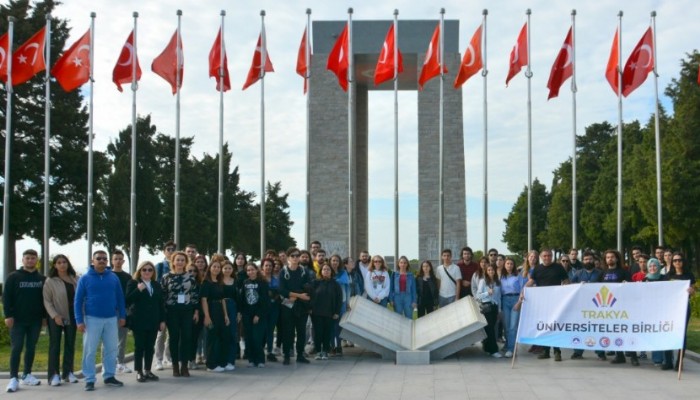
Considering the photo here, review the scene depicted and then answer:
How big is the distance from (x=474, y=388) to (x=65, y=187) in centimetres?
2786

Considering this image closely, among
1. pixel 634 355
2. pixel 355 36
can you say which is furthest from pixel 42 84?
pixel 634 355

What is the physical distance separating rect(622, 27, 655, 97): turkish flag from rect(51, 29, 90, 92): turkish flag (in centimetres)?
1300

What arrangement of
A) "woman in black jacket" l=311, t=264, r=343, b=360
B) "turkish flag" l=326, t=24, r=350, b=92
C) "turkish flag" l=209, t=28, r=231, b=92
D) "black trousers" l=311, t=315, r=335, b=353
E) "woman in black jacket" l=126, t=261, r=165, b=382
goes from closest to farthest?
1. "woman in black jacket" l=126, t=261, r=165, b=382
2. "woman in black jacket" l=311, t=264, r=343, b=360
3. "black trousers" l=311, t=315, r=335, b=353
4. "turkish flag" l=209, t=28, r=231, b=92
5. "turkish flag" l=326, t=24, r=350, b=92

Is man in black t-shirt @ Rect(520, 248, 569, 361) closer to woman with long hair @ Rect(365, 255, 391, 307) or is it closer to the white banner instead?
the white banner

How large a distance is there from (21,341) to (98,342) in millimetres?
966

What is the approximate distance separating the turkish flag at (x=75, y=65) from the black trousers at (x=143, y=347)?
10.1 m

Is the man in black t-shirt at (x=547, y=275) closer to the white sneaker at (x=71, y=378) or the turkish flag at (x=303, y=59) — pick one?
the white sneaker at (x=71, y=378)

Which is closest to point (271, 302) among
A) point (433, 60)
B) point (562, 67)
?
point (433, 60)

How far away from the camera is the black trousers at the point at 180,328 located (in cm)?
1054

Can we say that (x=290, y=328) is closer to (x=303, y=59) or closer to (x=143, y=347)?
(x=143, y=347)

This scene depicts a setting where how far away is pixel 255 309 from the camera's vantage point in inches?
450

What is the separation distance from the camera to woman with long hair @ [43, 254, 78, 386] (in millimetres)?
9820

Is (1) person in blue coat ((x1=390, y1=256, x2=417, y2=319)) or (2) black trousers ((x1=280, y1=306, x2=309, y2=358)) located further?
(1) person in blue coat ((x1=390, y1=256, x2=417, y2=319))

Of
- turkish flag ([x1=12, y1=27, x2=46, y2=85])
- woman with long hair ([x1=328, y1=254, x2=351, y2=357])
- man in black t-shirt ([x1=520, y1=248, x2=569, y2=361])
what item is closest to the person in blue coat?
woman with long hair ([x1=328, y1=254, x2=351, y2=357])
